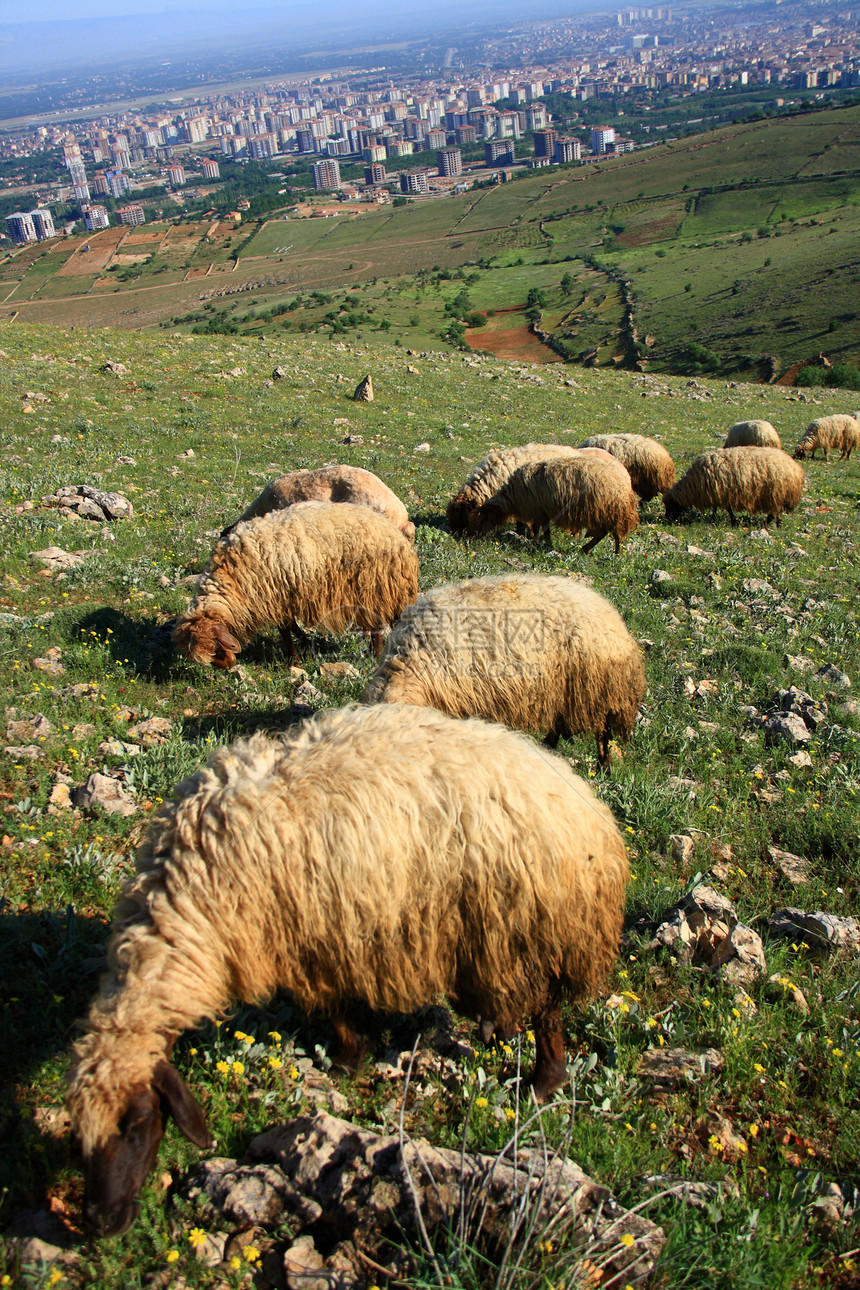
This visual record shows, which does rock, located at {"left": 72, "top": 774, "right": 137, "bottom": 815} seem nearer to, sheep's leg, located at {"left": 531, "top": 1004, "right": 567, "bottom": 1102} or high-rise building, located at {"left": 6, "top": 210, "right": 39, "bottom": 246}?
sheep's leg, located at {"left": 531, "top": 1004, "right": 567, "bottom": 1102}

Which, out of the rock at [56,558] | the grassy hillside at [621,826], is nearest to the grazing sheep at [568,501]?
the grassy hillside at [621,826]

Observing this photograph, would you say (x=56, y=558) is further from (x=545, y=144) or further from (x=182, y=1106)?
(x=545, y=144)

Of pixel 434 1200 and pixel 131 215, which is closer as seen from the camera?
pixel 434 1200

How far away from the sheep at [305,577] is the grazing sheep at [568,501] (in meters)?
4.34

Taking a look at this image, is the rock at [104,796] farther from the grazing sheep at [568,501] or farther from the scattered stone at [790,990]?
the grazing sheep at [568,501]

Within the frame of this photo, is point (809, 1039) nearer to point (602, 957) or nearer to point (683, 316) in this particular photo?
point (602, 957)

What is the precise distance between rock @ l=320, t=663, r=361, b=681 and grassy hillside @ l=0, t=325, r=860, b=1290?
0.46ft

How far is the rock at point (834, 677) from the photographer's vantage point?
7.14 metres

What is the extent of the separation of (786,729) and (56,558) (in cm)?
806

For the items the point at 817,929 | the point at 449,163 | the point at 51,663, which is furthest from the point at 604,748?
the point at 449,163

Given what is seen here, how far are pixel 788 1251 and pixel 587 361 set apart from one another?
5916 cm

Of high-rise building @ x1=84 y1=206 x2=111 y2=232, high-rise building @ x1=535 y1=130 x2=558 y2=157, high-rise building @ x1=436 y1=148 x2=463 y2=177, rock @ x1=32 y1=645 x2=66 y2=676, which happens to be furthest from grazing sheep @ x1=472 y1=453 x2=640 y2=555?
high-rise building @ x1=535 y1=130 x2=558 y2=157

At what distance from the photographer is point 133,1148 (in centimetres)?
260

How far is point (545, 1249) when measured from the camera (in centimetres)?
237
